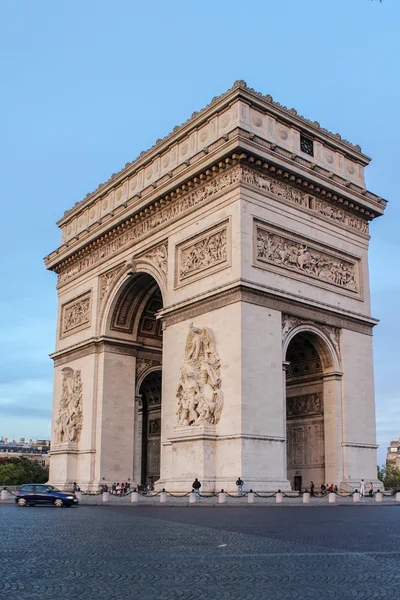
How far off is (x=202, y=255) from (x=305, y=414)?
8.37 m

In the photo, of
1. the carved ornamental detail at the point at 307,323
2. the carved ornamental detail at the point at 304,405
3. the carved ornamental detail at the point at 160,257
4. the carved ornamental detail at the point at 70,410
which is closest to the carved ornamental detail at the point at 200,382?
the carved ornamental detail at the point at 307,323

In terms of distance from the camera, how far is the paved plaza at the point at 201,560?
23.0ft

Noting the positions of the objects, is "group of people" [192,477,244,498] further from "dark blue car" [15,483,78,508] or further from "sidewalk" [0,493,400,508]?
"dark blue car" [15,483,78,508]

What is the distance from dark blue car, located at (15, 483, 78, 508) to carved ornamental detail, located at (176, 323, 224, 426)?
5.50 metres

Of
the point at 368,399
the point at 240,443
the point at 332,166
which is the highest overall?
the point at 332,166

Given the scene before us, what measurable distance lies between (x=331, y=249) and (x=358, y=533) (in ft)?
64.6

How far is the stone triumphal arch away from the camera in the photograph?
26.9m

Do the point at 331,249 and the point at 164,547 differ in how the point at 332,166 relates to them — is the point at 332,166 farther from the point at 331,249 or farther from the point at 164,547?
the point at 164,547

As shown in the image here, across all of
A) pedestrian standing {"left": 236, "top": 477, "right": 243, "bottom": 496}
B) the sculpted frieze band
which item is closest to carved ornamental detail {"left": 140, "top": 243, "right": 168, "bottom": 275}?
the sculpted frieze band

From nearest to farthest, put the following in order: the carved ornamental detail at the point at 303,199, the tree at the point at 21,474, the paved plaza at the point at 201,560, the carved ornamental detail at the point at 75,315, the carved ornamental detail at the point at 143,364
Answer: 1. the paved plaza at the point at 201,560
2. the carved ornamental detail at the point at 303,199
3. the carved ornamental detail at the point at 143,364
4. the carved ornamental detail at the point at 75,315
5. the tree at the point at 21,474

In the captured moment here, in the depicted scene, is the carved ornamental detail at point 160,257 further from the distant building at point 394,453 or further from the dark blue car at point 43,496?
the distant building at point 394,453

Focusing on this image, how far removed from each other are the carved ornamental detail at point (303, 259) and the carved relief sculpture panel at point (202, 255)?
54.4 inches

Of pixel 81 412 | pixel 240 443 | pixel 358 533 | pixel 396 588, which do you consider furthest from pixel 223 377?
pixel 396 588

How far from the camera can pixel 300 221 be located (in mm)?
30016
